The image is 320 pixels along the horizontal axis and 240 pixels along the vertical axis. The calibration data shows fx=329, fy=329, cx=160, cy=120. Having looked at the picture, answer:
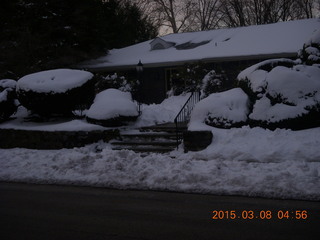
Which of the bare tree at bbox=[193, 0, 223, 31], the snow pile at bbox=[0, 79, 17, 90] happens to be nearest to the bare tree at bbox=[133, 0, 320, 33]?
the bare tree at bbox=[193, 0, 223, 31]

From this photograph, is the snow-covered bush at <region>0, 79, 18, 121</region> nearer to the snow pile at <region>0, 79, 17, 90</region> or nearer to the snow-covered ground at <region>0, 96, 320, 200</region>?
the snow pile at <region>0, 79, 17, 90</region>

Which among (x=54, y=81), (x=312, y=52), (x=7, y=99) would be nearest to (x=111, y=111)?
(x=54, y=81)

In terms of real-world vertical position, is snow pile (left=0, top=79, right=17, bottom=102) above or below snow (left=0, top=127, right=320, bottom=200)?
above

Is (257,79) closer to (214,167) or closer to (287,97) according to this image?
(287,97)

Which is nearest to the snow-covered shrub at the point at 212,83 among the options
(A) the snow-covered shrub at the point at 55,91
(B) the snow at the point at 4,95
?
(A) the snow-covered shrub at the point at 55,91

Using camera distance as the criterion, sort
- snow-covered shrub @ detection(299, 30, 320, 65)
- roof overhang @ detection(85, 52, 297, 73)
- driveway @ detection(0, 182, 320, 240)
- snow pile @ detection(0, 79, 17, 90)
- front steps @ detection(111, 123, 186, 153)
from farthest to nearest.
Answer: roof overhang @ detection(85, 52, 297, 73) → snow pile @ detection(0, 79, 17, 90) → snow-covered shrub @ detection(299, 30, 320, 65) → front steps @ detection(111, 123, 186, 153) → driveway @ detection(0, 182, 320, 240)

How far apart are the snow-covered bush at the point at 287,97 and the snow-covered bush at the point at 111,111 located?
4.58m

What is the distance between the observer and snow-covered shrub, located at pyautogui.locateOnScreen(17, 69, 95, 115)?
12.4 metres

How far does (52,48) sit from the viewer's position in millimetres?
21656

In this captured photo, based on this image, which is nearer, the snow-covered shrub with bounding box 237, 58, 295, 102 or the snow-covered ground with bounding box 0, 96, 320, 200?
the snow-covered ground with bounding box 0, 96, 320, 200

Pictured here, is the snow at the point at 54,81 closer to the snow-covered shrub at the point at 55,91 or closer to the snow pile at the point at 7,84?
the snow-covered shrub at the point at 55,91

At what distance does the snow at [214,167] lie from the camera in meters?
6.58

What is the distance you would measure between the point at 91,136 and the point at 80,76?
280 cm
